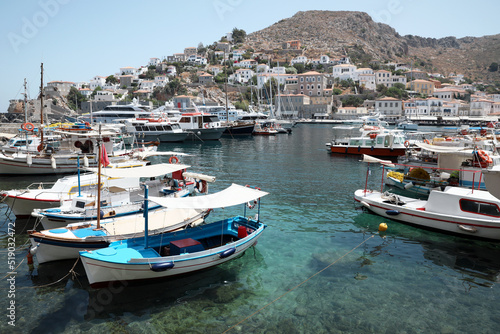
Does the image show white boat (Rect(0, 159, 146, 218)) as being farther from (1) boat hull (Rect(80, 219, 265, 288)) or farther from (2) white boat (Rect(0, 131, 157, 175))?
(2) white boat (Rect(0, 131, 157, 175))

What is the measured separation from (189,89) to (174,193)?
120 metres

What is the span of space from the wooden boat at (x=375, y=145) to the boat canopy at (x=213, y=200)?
28.9 m

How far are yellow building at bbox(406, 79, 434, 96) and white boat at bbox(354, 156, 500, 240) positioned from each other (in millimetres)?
141218

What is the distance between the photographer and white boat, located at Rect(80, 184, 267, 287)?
9242 mm

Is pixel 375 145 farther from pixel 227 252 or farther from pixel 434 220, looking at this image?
pixel 227 252

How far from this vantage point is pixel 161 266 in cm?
932

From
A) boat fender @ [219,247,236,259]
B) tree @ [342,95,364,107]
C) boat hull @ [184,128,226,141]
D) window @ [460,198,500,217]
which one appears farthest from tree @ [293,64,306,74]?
boat fender @ [219,247,236,259]

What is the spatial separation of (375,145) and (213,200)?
102 ft

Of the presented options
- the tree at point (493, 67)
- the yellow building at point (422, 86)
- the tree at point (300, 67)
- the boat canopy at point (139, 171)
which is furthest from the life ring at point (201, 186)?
the tree at point (493, 67)

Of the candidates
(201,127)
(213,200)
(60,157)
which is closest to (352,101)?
(201,127)

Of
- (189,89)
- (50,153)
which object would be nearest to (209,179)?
(50,153)

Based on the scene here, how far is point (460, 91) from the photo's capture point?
136 meters

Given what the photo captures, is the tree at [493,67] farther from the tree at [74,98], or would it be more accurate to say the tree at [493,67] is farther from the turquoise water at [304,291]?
the turquoise water at [304,291]

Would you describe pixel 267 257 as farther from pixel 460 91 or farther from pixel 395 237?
pixel 460 91
